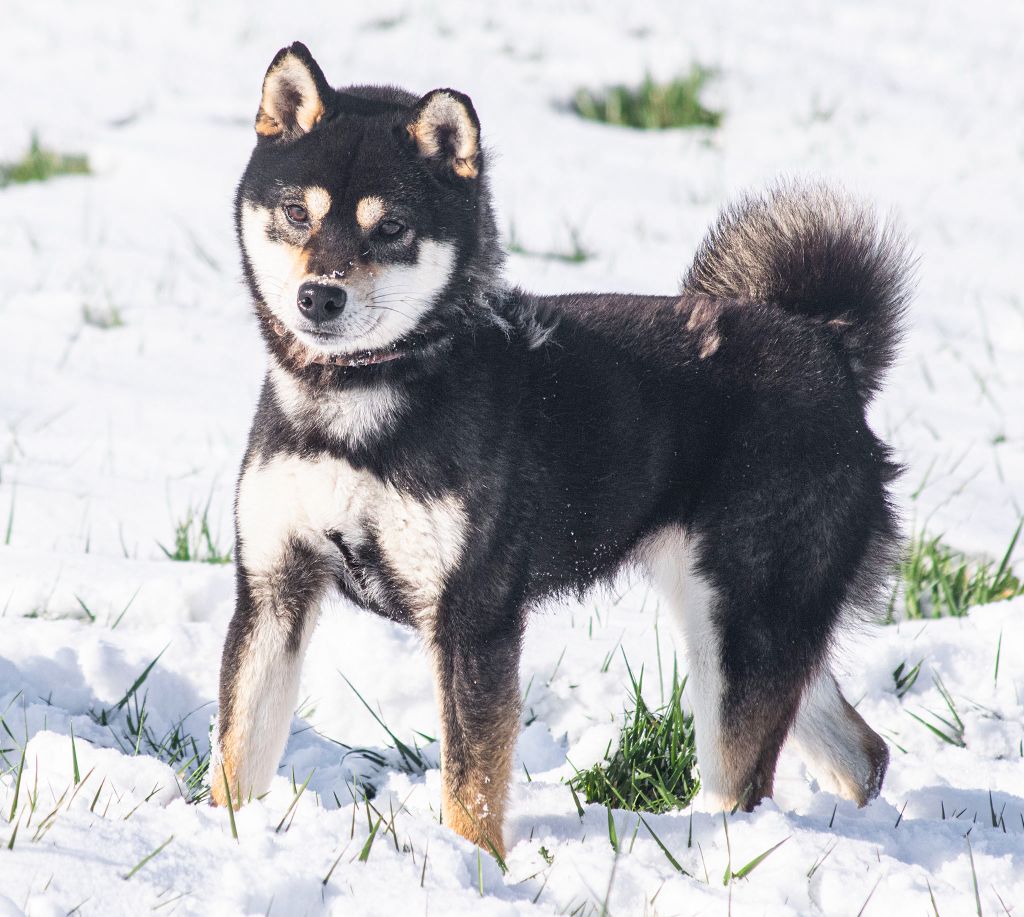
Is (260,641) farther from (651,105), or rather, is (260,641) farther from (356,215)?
(651,105)

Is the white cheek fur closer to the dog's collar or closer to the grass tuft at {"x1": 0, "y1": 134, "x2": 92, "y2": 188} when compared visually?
the dog's collar

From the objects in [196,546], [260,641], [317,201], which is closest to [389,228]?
[317,201]

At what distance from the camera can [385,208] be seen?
288 cm

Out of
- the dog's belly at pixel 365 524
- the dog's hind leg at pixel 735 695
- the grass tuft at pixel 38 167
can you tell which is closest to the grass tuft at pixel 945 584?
the dog's hind leg at pixel 735 695

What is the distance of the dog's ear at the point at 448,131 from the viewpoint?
2.94m

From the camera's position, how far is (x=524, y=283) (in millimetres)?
6484

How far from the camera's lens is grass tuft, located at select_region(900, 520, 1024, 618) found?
4250mm

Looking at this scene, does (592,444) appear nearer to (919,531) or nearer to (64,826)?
(64,826)

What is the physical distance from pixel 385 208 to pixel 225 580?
1520 mm

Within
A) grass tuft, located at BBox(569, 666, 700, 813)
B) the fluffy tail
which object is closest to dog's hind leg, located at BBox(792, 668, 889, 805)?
grass tuft, located at BBox(569, 666, 700, 813)

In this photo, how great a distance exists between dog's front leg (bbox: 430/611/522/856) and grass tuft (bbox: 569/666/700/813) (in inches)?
15.5

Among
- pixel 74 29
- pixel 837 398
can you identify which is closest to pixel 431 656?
pixel 837 398

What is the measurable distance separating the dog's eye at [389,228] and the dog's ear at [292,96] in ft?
Result: 1.05

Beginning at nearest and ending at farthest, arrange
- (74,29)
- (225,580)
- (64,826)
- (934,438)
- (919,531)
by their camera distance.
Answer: (64,826)
(225,580)
(919,531)
(934,438)
(74,29)
